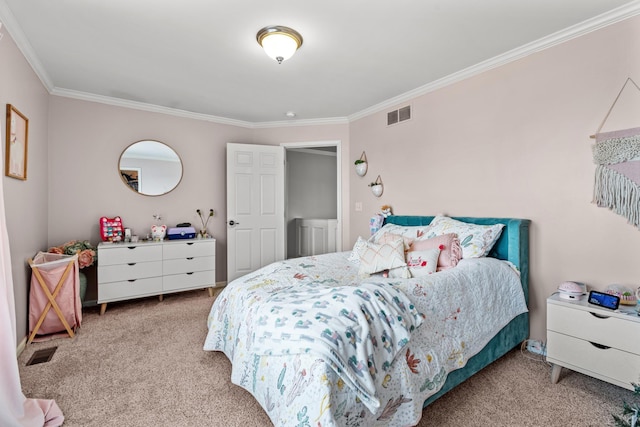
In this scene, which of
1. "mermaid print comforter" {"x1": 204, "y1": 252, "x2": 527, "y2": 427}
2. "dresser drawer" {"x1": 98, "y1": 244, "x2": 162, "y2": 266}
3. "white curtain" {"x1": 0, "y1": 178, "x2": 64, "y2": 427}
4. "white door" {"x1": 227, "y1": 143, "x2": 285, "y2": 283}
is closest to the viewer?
"mermaid print comforter" {"x1": 204, "y1": 252, "x2": 527, "y2": 427}

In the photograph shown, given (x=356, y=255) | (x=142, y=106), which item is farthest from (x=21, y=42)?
(x=356, y=255)

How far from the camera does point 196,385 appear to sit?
6.35 feet

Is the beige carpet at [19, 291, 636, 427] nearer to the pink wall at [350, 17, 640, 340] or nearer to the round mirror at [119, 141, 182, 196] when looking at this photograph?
the pink wall at [350, 17, 640, 340]

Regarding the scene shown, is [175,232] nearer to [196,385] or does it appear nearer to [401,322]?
[196,385]

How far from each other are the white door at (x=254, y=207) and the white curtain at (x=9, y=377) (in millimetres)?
2593

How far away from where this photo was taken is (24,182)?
8.43 feet

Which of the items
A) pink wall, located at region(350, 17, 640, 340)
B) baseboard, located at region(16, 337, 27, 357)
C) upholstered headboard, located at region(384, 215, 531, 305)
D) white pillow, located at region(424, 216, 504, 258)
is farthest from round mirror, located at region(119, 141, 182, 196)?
upholstered headboard, located at region(384, 215, 531, 305)

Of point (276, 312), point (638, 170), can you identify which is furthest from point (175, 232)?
point (638, 170)

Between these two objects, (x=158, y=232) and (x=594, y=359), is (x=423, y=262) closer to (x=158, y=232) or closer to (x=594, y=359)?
(x=594, y=359)

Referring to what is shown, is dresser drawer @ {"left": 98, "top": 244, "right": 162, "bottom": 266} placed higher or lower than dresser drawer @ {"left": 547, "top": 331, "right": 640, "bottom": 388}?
higher

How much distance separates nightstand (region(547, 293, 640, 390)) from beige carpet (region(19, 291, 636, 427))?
0.17 metres

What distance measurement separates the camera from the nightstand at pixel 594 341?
1674 mm

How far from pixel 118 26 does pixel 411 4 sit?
2.02 metres

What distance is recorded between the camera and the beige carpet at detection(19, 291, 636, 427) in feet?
5.36
